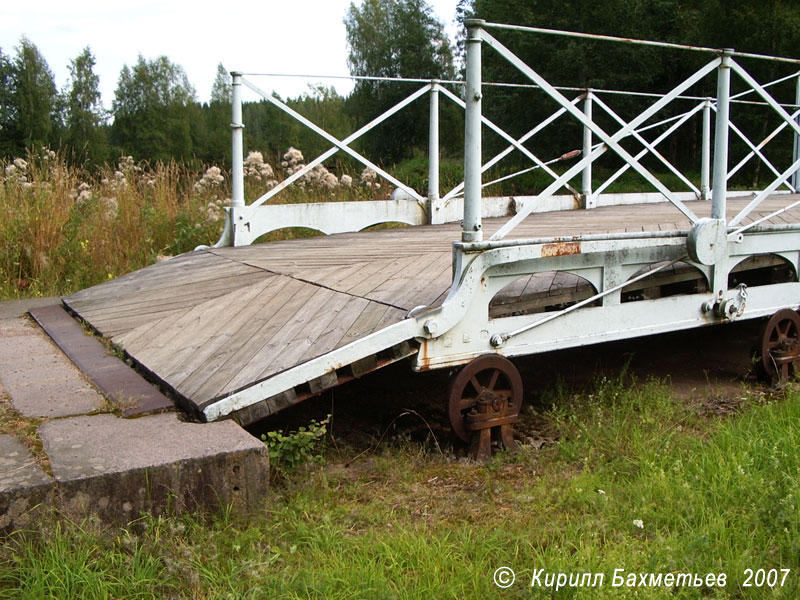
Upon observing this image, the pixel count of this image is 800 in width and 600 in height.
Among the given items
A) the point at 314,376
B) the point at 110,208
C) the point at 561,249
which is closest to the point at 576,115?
the point at 561,249

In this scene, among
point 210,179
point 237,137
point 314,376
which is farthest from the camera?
point 210,179

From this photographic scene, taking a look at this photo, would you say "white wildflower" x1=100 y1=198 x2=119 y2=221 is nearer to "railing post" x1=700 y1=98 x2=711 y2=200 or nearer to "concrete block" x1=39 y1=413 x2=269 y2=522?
"concrete block" x1=39 y1=413 x2=269 y2=522

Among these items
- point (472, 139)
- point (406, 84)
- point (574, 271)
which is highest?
point (406, 84)

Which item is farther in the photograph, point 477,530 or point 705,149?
point 705,149

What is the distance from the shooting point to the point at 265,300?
4.20 m

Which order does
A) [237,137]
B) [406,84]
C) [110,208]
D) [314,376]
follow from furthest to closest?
[406,84], [110,208], [237,137], [314,376]

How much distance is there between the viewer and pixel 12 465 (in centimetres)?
258

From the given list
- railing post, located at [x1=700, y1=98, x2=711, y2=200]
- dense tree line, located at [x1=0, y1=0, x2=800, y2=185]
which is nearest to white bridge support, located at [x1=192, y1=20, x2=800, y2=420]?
railing post, located at [x1=700, y1=98, x2=711, y2=200]

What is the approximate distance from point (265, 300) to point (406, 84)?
140 feet

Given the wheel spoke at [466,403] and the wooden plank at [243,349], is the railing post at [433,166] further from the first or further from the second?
the wheel spoke at [466,403]

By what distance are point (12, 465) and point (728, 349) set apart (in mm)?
4949

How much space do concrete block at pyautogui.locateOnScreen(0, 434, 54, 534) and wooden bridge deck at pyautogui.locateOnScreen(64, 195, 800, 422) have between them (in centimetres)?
72

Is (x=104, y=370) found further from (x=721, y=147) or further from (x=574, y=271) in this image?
(x=721, y=147)

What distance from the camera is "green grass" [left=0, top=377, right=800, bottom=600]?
238cm
